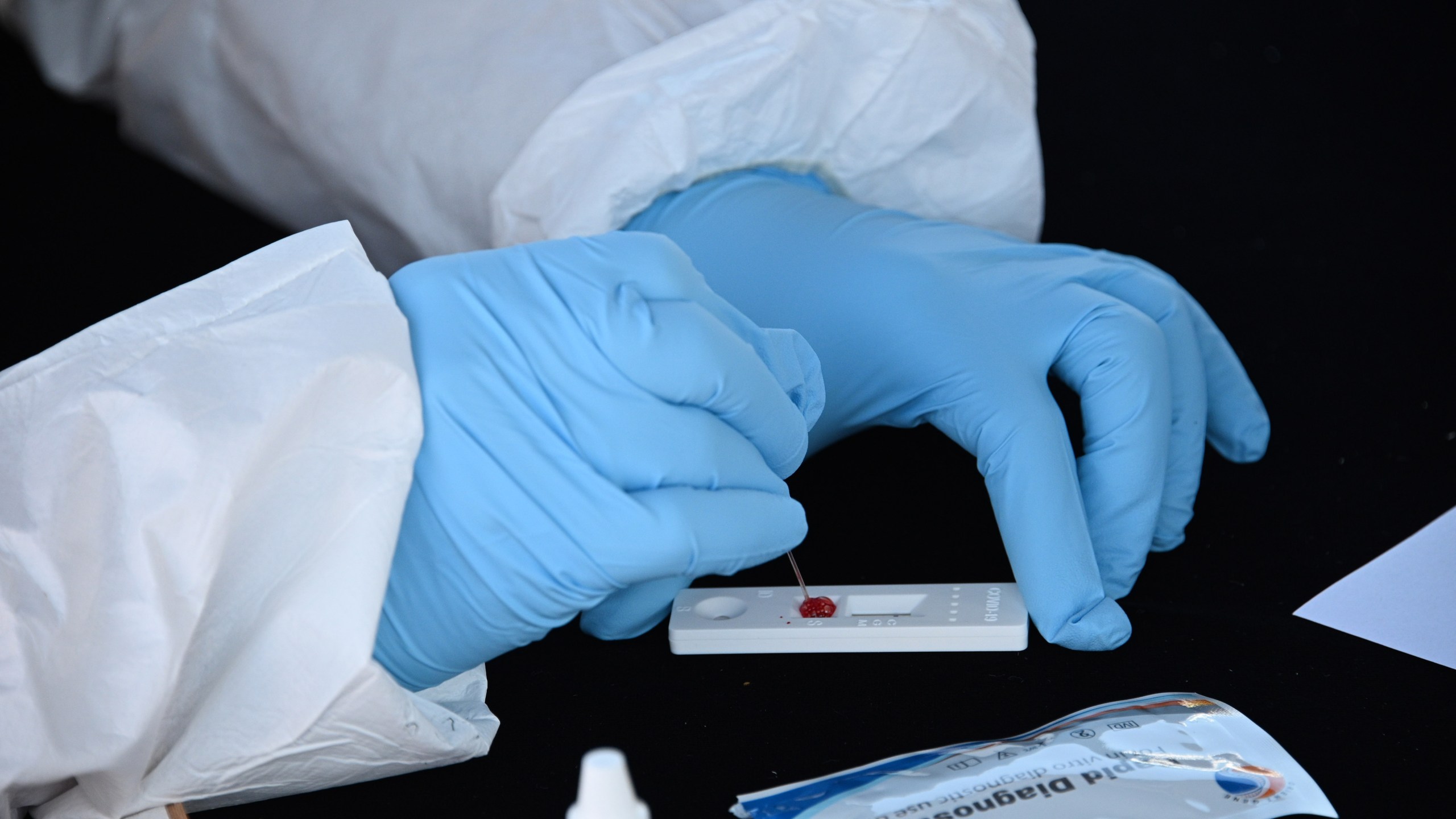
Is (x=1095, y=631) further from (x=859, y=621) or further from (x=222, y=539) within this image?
(x=222, y=539)

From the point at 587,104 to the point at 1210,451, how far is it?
2.39 ft

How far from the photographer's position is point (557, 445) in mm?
741

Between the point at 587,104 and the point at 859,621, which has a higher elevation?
the point at 587,104

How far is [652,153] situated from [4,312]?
786 mm

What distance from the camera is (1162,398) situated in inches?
38.2

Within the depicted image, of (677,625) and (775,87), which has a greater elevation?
(775,87)

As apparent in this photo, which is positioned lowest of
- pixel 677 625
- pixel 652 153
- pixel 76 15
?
pixel 677 625

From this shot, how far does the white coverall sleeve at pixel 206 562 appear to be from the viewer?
2.24ft

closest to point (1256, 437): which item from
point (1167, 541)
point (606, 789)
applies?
point (1167, 541)

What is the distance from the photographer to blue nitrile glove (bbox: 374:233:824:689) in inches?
28.9

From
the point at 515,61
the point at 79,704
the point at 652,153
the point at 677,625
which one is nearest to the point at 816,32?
the point at 652,153

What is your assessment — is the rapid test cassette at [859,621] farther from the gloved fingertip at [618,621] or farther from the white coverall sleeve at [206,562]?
the white coverall sleeve at [206,562]

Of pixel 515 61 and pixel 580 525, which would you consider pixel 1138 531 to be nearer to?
pixel 580 525

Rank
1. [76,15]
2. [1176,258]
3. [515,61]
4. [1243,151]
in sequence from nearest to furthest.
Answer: [515,61], [1176,258], [76,15], [1243,151]
